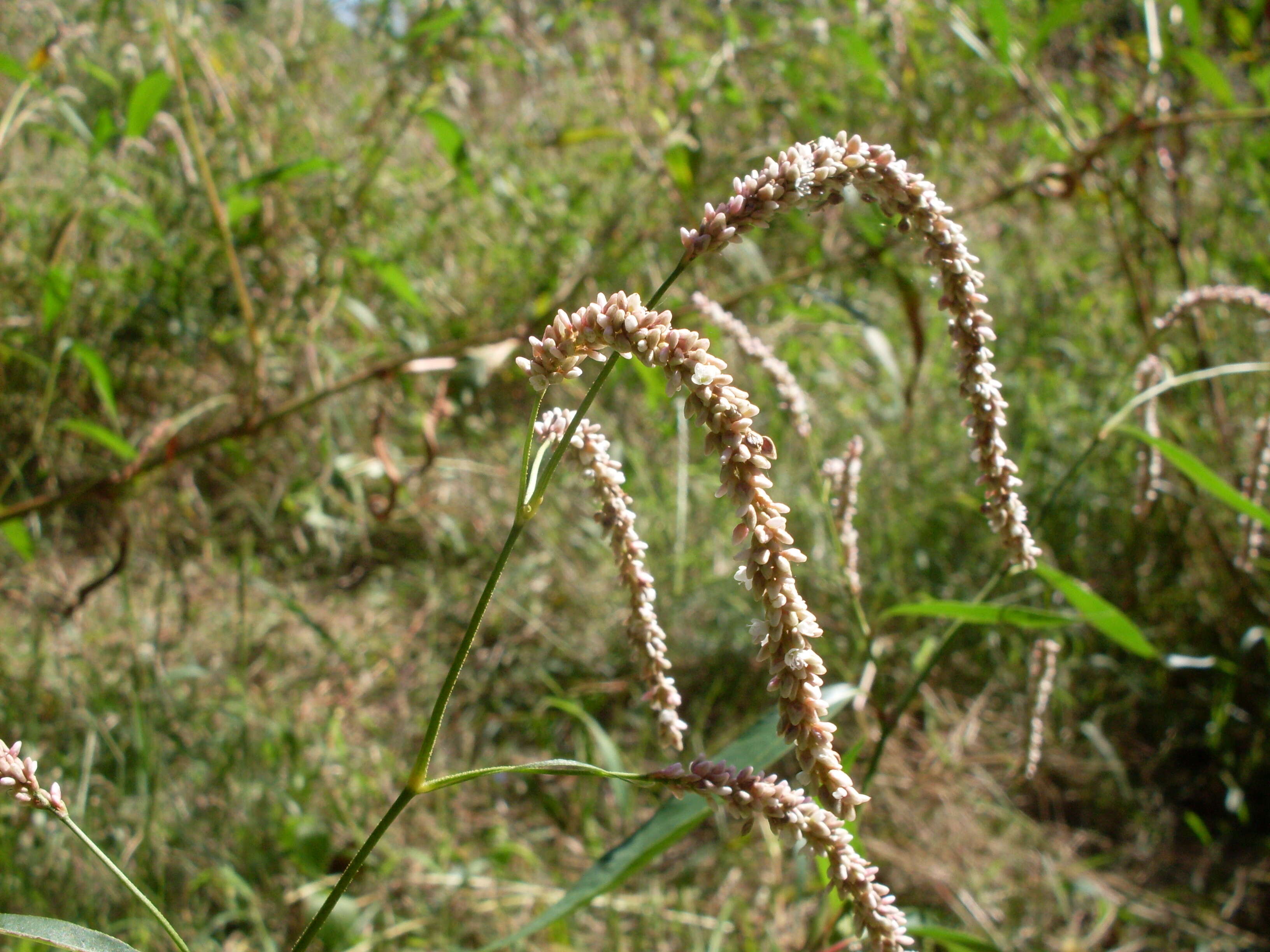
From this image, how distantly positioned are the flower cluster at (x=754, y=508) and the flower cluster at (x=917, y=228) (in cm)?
6

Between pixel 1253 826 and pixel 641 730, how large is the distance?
47.6 inches

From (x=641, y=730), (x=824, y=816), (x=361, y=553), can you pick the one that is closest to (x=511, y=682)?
(x=641, y=730)

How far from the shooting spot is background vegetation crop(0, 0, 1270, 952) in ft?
5.09

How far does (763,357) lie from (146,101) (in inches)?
46.1

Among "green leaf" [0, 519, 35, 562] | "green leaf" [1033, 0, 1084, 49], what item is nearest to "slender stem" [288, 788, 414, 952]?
"green leaf" [0, 519, 35, 562]

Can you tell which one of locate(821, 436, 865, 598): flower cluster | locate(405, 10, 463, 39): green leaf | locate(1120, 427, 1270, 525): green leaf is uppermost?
locate(405, 10, 463, 39): green leaf

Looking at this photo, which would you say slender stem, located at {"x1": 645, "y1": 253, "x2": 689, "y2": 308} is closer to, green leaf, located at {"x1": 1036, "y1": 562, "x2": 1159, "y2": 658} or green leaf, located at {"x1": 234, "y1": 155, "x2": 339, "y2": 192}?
green leaf, located at {"x1": 1036, "y1": 562, "x2": 1159, "y2": 658}

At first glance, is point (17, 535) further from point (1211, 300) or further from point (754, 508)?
point (1211, 300)

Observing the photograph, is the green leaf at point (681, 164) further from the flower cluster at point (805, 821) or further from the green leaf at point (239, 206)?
the flower cluster at point (805, 821)

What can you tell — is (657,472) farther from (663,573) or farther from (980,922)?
(980,922)

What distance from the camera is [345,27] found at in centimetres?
283

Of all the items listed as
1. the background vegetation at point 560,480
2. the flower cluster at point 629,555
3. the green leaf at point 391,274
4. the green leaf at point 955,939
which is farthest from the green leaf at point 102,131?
the green leaf at point 955,939

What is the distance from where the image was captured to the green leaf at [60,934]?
49 cm

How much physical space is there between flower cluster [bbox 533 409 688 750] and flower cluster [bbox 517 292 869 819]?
157mm
